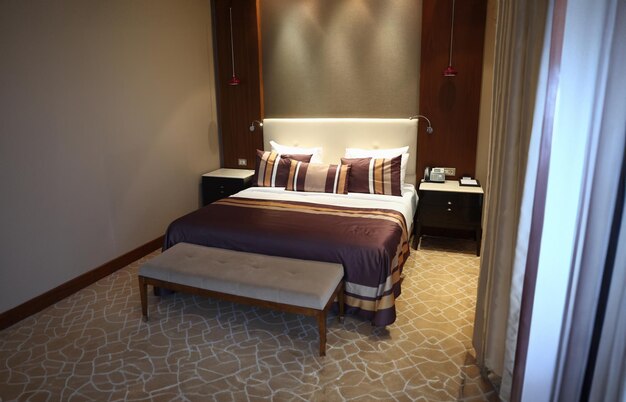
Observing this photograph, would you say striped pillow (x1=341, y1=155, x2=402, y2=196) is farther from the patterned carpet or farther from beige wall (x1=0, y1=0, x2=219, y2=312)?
beige wall (x1=0, y1=0, x2=219, y2=312)

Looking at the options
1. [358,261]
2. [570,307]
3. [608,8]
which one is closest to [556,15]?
[608,8]

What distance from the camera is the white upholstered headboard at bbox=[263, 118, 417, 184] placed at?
4391 millimetres

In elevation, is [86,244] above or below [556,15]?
below

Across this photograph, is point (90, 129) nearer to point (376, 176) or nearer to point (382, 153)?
point (376, 176)

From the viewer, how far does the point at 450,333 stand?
271cm

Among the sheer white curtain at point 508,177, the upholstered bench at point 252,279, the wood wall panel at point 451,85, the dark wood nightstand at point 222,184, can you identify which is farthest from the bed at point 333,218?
the sheer white curtain at point 508,177

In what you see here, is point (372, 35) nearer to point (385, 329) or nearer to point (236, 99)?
point (236, 99)

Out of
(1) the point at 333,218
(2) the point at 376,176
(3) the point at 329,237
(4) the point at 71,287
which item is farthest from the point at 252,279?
(2) the point at 376,176

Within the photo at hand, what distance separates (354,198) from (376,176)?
0.33 meters

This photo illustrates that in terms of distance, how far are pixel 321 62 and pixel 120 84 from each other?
2.09m

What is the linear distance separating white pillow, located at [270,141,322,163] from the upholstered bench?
1.82 m

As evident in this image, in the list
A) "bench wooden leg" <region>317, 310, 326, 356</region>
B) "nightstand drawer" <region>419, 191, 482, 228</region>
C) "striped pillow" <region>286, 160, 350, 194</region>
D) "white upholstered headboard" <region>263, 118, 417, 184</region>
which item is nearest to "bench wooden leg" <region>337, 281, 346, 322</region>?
"bench wooden leg" <region>317, 310, 326, 356</region>

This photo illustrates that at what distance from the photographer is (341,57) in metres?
4.54

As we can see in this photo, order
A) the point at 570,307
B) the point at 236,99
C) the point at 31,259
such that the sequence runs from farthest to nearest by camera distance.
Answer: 1. the point at 236,99
2. the point at 31,259
3. the point at 570,307
